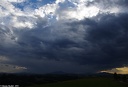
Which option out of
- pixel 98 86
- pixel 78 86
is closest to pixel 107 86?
pixel 98 86

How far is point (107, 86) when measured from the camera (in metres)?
133

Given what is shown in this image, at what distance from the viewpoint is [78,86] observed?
138 m

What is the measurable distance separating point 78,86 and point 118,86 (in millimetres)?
21483

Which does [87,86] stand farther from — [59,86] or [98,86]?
[59,86]

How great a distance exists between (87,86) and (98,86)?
6122 millimetres

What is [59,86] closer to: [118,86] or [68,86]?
[68,86]

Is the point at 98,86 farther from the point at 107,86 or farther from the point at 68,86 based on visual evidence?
the point at 68,86

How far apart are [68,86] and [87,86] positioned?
35.8 ft

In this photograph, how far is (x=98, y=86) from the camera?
134m

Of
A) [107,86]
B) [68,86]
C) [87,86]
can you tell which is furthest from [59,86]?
[107,86]

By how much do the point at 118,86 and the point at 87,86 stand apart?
1644 cm

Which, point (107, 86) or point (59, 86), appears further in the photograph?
point (59, 86)

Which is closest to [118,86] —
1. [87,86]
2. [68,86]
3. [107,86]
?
[107,86]

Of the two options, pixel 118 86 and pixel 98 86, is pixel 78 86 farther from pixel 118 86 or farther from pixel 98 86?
pixel 118 86
